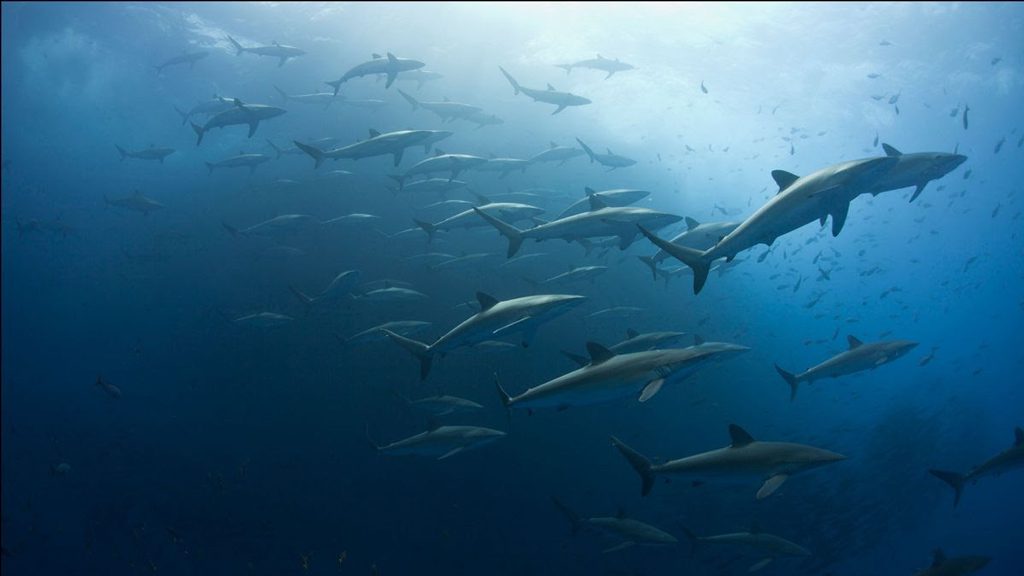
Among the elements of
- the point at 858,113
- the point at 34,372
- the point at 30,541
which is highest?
the point at 858,113

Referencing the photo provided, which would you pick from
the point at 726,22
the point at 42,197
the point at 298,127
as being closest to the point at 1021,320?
the point at 726,22

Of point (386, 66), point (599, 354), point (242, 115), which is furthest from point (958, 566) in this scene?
point (242, 115)

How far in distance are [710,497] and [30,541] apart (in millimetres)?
19448

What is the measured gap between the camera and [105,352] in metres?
19.3

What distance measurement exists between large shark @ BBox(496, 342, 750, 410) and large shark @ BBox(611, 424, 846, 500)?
735 millimetres

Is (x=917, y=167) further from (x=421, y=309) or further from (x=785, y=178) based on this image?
(x=421, y=309)

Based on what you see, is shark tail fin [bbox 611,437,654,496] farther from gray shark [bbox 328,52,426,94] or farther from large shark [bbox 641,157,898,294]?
gray shark [bbox 328,52,426,94]

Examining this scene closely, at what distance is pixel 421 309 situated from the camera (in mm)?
14562

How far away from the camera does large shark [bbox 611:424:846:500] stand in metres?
5.71

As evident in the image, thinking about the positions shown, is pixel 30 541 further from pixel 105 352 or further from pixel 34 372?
pixel 34 372

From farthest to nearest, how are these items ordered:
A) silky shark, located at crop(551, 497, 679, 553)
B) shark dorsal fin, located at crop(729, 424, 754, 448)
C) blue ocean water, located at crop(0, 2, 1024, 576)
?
1. blue ocean water, located at crop(0, 2, 1024, 576)
2. silky shark, located at crop(551, 497, 679, 553)
3. shark dorsal fin, located at crop(729, 424, 754, 448)

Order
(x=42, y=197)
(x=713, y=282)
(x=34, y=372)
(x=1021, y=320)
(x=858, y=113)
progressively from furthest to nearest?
(x=1021, y=320)
(x=858, y=113)
(x=42, y=197)
(x=34, y=372)
(x=713, y=282)

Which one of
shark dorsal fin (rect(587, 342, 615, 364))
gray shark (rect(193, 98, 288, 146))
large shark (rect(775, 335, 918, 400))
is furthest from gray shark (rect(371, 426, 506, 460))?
gray shark (rect(193, 98, 288, 146))

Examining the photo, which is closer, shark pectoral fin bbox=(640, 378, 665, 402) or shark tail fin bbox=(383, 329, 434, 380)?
shark pectoral fin bbox=(640, 378, 665, 402)
